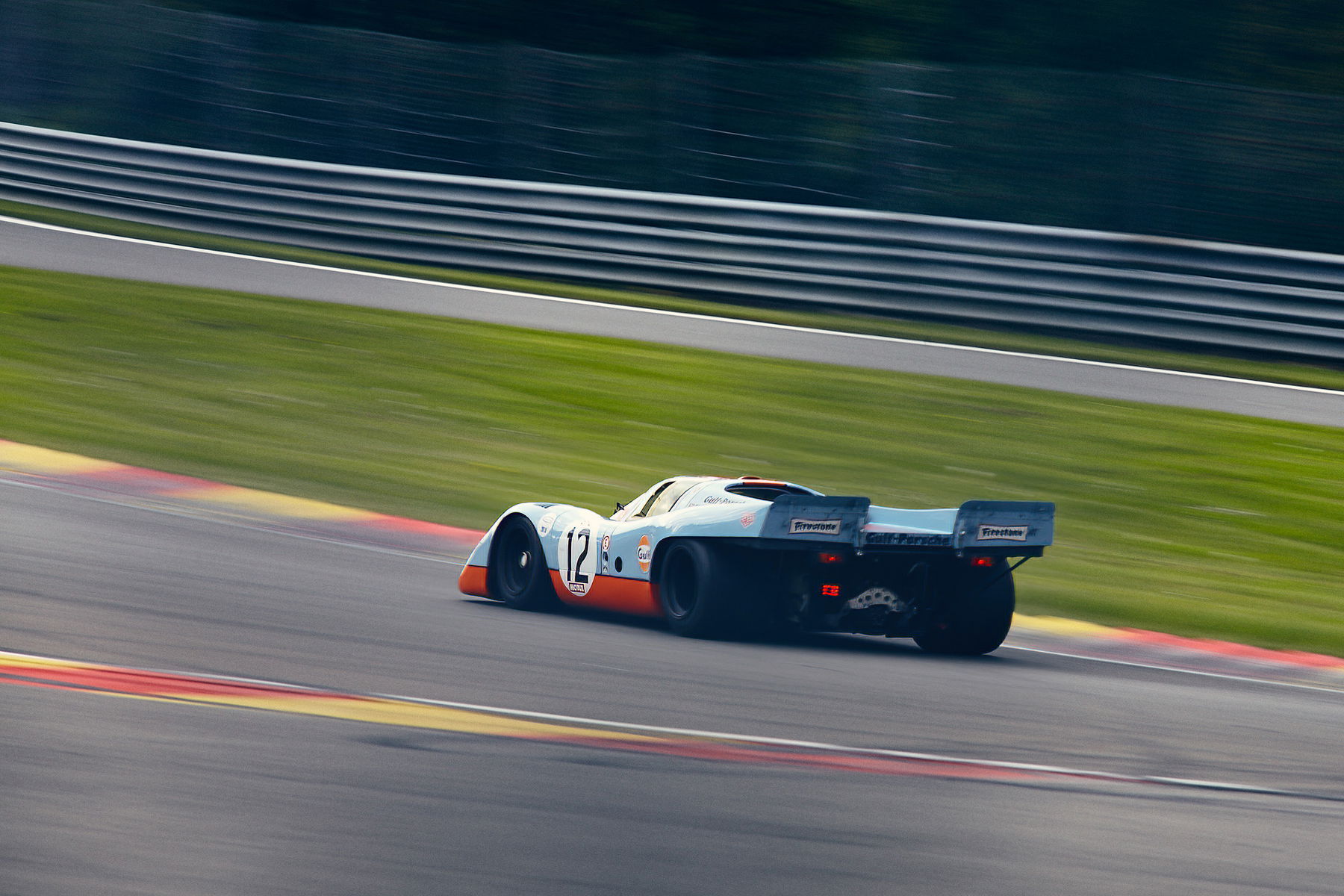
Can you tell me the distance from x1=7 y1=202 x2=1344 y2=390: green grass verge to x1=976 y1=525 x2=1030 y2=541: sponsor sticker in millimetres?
8527

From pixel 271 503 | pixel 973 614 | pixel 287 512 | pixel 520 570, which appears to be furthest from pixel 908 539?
pixel 271 503

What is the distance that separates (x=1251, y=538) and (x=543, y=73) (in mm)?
10630

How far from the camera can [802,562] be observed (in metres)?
7.43

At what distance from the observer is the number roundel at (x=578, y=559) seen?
7988mm

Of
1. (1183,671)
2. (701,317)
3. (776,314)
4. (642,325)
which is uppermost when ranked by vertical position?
(776,314)

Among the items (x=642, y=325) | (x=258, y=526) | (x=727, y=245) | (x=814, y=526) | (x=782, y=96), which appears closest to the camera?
(x=814, y=526)

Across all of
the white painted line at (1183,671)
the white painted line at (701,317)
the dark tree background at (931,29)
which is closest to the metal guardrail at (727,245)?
the white painted line at (701,317)

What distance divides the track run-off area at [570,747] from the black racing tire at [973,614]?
144 mm

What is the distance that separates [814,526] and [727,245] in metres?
10.5

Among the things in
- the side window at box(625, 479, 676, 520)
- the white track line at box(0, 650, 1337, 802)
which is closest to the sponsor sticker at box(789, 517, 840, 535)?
the side window at box(625, 479, 676, 520)

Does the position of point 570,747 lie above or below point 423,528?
below

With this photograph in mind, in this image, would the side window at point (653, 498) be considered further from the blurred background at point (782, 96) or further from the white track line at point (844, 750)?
the blurred background at point (782, 96)

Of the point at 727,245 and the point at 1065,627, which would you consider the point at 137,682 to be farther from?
the point at 727,245

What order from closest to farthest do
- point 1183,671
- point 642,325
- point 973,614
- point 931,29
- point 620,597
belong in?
1. point 973,614
2. point 620,597
3. point 1183,671
4. point 642,325
5. point 931,29
